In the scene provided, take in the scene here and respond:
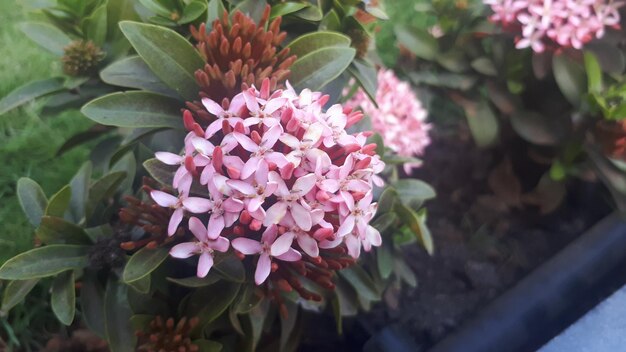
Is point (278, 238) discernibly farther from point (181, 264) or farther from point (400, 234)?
point (400, 234)

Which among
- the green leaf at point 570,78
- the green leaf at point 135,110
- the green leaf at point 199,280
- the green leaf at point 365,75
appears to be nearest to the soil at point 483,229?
the green leaf at point 570,78

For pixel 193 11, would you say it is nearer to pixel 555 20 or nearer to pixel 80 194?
pixel 80 194

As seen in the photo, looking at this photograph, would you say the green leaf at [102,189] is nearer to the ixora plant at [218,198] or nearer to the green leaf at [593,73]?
the ixora plant at [218,198]

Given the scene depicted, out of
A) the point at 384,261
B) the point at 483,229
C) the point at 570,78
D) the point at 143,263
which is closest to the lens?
the point at 143,263

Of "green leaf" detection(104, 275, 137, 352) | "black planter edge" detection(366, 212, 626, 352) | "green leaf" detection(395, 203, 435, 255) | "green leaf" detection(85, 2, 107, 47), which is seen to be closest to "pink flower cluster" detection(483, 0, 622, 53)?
"black planter edge" detection(366, 212, 626, 352)

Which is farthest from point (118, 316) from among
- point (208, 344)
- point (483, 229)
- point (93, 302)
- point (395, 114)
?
point (483, 229)

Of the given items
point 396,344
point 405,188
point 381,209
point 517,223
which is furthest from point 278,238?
point 517,223
